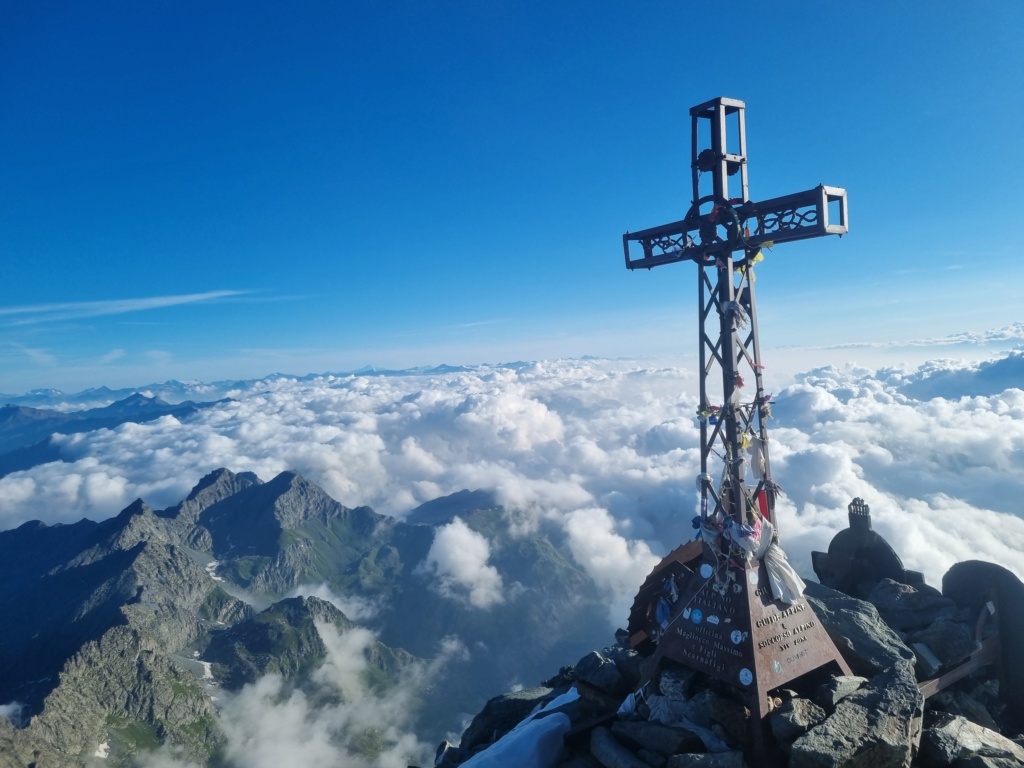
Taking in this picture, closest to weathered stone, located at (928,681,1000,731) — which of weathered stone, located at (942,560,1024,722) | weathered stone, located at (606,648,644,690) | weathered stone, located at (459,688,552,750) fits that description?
weathered stone, located at (942,560,1024,722)

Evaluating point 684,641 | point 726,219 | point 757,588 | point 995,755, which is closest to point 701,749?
point 684,641

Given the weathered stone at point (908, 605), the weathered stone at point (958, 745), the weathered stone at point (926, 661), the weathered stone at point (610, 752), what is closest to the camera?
the weathered stone at point (958, 745)

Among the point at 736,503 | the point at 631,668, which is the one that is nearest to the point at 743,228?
the point at 736,503

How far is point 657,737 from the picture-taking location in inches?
479

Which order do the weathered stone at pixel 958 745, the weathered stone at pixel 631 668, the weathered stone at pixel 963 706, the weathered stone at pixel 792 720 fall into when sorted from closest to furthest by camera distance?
the weathered stone at pixel 792 720
the weathered stone at pixel 958 745
the weathered stone at pixel 963 706
the weathered stone at pixel 631 668

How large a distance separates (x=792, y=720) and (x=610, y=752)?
13.3ft

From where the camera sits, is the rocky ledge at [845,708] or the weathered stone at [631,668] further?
the weathered stone at [631,668]

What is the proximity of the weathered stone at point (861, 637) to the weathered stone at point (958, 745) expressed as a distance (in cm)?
162

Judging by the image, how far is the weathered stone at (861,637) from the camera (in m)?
14.7

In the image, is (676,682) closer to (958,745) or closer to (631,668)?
(631,668)

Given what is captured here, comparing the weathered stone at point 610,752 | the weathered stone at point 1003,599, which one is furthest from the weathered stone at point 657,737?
the weathered stone at point 1003,599

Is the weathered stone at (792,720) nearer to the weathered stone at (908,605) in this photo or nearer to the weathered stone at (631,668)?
the weathered stone at (631,668)

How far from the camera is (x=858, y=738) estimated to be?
10727 millimetres

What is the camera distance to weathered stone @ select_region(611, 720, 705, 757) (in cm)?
1175
